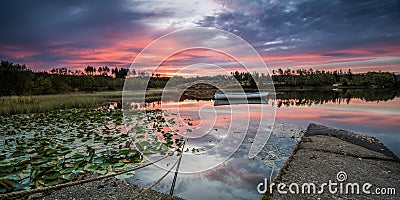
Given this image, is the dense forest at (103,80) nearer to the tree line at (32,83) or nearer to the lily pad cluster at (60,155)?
the tree line at (32,83)

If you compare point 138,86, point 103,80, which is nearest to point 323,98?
point 138,86

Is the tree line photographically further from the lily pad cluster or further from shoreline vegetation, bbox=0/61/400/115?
the lily pad cluster

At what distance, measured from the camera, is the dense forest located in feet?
92.8

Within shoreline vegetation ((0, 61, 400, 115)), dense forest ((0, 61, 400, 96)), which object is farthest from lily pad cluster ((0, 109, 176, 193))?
dense forest ((0, 61, 400, 96))

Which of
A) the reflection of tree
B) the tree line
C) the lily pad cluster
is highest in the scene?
the tree line

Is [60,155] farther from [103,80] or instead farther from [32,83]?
[103,80]

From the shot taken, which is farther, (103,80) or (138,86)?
(103,80)

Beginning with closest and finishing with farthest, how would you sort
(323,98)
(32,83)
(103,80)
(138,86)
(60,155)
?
1. (60,155)
2. (323,98)
3. (32,83)
4. (138,86)
5. (103,80)

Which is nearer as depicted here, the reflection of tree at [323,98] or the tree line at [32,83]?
the reflection of tree at [323,98]

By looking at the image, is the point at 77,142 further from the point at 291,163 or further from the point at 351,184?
the point at 351,184

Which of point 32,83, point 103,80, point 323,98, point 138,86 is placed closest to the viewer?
point 323,98

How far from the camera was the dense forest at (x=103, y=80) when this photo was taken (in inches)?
1114

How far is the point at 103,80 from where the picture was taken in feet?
203

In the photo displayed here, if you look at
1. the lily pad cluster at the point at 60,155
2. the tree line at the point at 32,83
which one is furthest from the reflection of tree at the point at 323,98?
the tree line at the point at 32,83
